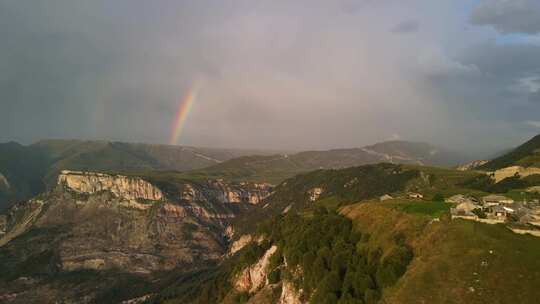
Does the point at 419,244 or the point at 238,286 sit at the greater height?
the point at 419,244

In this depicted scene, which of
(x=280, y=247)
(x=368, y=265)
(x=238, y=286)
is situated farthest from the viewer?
(x=238, y=286)

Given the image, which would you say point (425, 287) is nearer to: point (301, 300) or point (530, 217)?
point (530, 217)

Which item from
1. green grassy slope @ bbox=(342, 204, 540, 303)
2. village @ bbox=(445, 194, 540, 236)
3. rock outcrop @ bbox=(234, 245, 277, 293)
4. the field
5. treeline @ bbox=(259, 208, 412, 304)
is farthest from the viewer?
rock outcrop @ bbox=(234, 245, 277, 293)

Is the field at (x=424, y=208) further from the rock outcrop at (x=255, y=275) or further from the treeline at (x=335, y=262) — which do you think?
the rock outcrop at (x=255, y=275)

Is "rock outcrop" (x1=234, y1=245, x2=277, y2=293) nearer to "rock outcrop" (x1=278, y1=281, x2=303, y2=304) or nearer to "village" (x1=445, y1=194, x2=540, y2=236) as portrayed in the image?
"rock outcrop" (x1=278, y1=281, x2=303, y2=304)

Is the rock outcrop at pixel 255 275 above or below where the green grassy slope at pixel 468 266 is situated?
below

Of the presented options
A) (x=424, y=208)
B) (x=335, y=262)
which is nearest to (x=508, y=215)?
(x=424, y=208)

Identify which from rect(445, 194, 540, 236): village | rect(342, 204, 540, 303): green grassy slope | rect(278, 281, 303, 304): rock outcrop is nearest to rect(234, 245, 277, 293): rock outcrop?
rect(278, 281, 303, 304): rock outcrop

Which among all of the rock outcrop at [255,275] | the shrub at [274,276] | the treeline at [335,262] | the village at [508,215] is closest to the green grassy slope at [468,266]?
the village at [508,215]

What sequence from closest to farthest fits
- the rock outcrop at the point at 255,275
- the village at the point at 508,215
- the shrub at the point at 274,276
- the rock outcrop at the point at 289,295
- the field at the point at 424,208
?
the village at the point at 508,215, the field at the point at 424,208, the rock outcrop at the point at 289,295, the shrub at the point at 274,276, the rock outcrop at the point at 255,275

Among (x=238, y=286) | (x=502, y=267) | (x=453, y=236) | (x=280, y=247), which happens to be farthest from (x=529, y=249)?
(x=238, y=286)

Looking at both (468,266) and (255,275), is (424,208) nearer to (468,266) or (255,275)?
(468,266)
